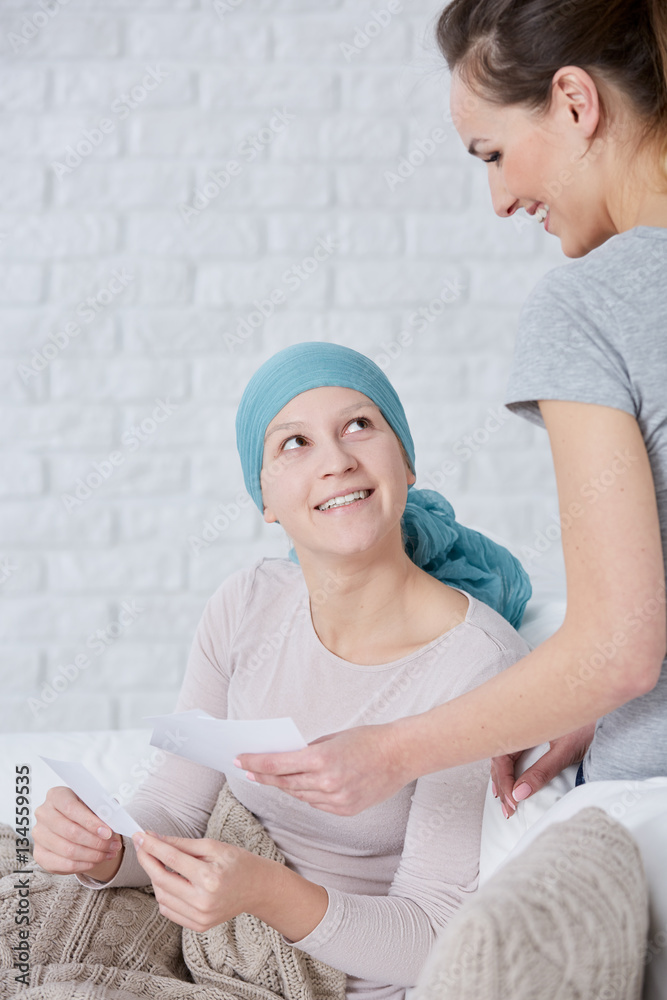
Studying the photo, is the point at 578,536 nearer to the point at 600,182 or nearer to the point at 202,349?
the point at 600,182

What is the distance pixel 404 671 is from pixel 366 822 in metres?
0.22

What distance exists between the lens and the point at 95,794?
112cm

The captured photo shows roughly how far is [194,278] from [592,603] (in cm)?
192

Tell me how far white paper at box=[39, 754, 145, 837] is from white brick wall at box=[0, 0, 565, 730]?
1.43 meters

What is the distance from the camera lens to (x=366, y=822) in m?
1.28

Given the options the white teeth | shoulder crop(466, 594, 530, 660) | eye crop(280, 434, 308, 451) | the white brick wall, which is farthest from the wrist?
the white brick wall

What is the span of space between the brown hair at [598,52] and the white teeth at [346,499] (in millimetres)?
579

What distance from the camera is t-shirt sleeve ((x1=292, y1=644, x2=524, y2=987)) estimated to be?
1.13 metres

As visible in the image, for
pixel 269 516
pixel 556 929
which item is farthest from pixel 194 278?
pixel 556 929

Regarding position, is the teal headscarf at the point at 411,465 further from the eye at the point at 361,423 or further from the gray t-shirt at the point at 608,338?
the gray t-shirt at the point at 608,338

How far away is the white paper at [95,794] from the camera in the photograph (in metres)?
1.08

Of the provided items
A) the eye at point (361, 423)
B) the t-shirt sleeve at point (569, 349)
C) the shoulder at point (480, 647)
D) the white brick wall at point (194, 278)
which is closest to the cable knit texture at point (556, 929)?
the t-shirt sleeve at point (569, 349)

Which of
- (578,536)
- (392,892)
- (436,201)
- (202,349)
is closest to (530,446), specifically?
(436,201)

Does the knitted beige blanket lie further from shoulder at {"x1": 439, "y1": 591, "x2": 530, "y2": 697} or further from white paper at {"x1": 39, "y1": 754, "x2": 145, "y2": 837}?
shoulder at {"x1": 439, "y1": 591, "x2": 530, "y2": 697}
